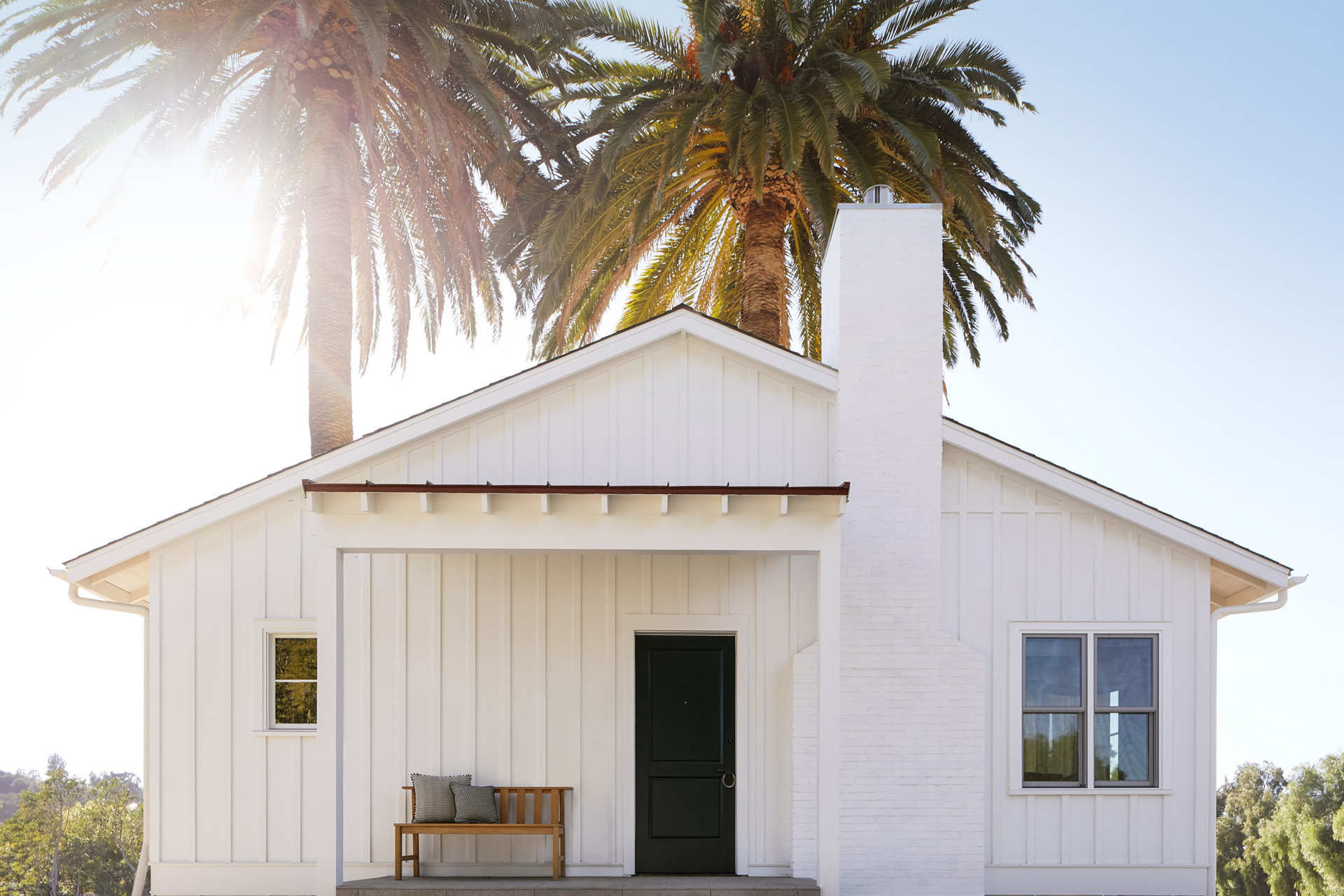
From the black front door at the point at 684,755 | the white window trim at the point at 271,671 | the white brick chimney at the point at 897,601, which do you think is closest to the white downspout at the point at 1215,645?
the white brick chimney at the point at 897,601

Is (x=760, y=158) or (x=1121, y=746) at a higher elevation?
(x=760, y=158)

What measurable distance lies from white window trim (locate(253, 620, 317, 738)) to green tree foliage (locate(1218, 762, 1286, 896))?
1852 inches

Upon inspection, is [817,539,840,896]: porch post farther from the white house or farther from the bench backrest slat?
the bench backrest slat

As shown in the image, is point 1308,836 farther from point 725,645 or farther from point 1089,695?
point 725,645

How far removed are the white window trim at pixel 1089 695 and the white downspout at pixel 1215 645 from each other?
38 centimetres

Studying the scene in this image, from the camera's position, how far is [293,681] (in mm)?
9289

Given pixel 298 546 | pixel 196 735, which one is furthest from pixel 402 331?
pixel 196 735

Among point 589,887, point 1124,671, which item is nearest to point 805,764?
point 589,887

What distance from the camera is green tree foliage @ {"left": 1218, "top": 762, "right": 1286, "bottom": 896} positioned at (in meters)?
46.5

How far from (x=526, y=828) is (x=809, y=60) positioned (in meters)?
9.54

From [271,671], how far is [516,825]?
8.90 ft

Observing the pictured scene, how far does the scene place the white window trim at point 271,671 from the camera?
913 cm

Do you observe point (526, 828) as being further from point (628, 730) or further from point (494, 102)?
point (494, 102)

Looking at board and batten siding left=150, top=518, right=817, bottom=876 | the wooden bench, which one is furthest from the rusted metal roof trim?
the wooden bench
